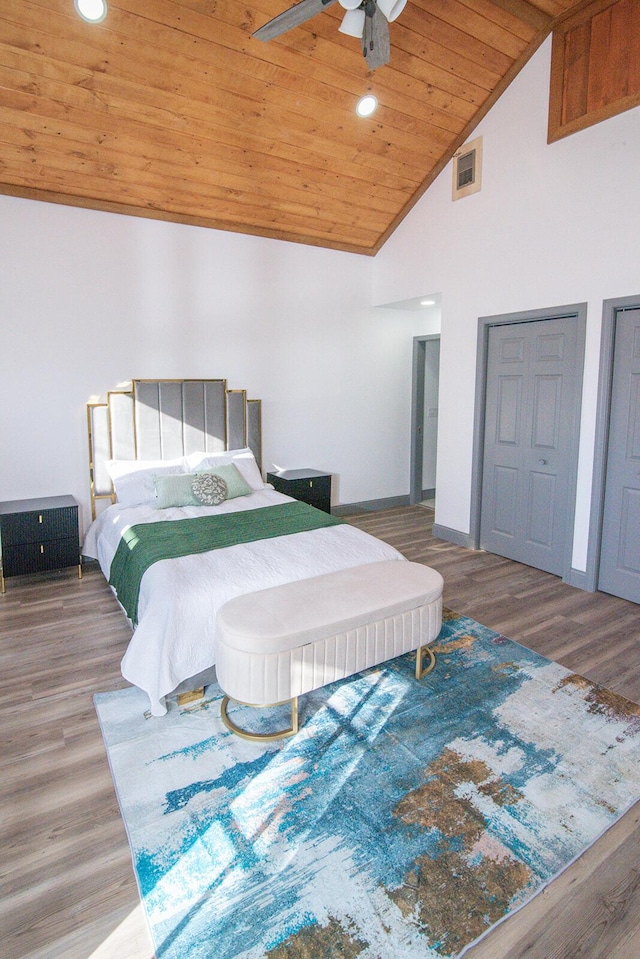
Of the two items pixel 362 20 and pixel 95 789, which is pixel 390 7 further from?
pixel 95 789

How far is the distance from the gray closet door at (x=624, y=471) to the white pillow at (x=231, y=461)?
9.20 ft

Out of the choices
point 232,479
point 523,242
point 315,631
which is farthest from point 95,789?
point 523,242

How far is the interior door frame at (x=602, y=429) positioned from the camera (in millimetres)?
3682

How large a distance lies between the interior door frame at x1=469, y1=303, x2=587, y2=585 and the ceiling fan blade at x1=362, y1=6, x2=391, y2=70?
218cm

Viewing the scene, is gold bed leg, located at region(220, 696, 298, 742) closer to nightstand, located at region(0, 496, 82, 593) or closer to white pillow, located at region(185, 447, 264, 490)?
nightstand, located at region(0, 496, 82, 593)

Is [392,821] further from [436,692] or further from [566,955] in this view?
[436,692]

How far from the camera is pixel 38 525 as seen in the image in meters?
3.97

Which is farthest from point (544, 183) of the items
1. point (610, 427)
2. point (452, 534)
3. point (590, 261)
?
point (452, 534)

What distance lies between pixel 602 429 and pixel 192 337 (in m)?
3.53

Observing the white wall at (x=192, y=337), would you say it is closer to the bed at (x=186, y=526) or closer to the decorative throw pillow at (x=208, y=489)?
the bed at (x=186, y=526)

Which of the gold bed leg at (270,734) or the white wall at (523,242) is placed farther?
the white wall at (523,242)

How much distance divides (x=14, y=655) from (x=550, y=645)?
315 cm

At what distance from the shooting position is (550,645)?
124 inches

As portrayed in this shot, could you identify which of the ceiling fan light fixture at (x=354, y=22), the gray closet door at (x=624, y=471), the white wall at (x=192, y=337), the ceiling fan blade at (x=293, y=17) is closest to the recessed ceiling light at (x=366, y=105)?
the ceiling fan light fixture at (x=354, y=22)
